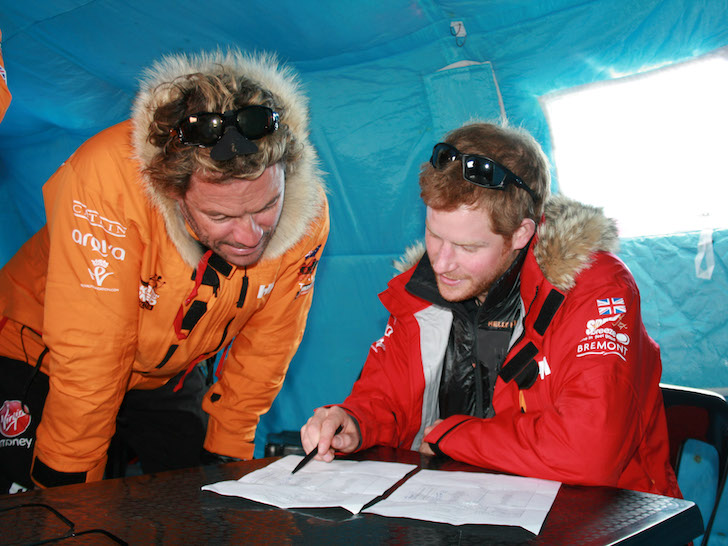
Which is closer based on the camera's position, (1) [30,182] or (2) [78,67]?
(2) [78,67]

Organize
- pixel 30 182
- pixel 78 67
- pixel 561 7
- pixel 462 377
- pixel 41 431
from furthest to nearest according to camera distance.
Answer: pixel 30 182
pixel 78 67
pixel 561 7
pixel 462 377
pixel 41 431

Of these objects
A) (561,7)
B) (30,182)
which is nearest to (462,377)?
(561,7)

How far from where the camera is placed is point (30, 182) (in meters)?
3.29

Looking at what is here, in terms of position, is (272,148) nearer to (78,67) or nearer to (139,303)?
(139,303)

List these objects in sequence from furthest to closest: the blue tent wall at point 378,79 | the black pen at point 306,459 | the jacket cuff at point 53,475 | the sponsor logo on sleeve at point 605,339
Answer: the blue tent wall at point 378,79, the jacket cuff at point 53,475, the sponsor logo on sleeve at point 605,339, the black pen at point 306,459

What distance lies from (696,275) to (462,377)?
1.12 meters

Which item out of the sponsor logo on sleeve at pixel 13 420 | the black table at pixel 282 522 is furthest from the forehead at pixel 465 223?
the sponsor logo on sleeve at pixel 13 420

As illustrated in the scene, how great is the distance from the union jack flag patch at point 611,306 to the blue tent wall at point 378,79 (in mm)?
1080

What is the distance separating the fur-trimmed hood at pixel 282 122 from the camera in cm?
146

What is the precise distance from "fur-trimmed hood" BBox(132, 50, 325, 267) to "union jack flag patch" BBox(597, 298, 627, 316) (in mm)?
780

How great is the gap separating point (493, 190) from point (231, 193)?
613 millimetres

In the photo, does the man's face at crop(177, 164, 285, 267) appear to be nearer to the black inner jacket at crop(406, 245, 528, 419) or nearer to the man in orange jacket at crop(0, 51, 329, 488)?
the man in orange jacket at crop(0, 51, 329, 488)

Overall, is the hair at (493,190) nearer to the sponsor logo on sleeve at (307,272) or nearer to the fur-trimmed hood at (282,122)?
the fur-trimmed hood at (282,122)

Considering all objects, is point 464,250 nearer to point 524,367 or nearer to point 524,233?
point 524,233
